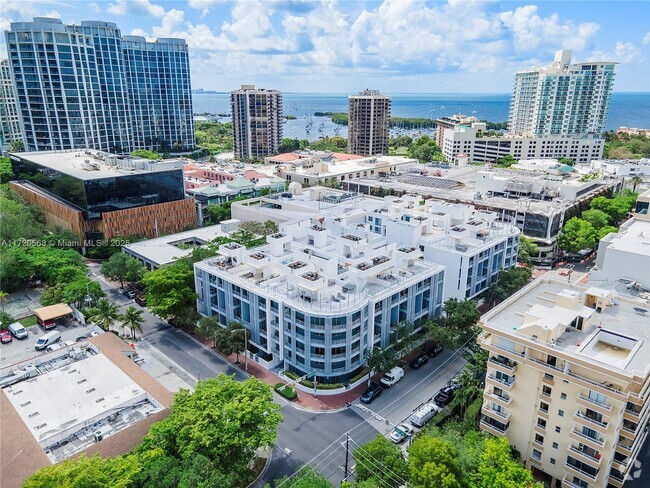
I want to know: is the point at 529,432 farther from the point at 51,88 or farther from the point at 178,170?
the point at 51,88

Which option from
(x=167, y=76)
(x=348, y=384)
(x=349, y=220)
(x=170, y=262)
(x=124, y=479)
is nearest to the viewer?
(x=124, y=479)

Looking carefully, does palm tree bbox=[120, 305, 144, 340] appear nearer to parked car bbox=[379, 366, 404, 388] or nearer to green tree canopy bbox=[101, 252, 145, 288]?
green tree canopy bbox=[101, 252, 145, 288]

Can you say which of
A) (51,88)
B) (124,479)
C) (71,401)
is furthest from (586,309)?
(51,88)

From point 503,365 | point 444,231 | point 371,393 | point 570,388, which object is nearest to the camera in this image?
point 570,388

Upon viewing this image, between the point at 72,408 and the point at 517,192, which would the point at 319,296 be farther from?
the point at 517,192

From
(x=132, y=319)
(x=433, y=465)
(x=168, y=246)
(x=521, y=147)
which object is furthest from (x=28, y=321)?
(x=521, y=147)

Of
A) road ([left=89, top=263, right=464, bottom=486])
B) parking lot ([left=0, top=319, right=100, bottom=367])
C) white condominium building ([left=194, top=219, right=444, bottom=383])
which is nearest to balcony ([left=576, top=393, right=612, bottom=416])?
road ([left=89, top=263, right=464, bottom=486])
